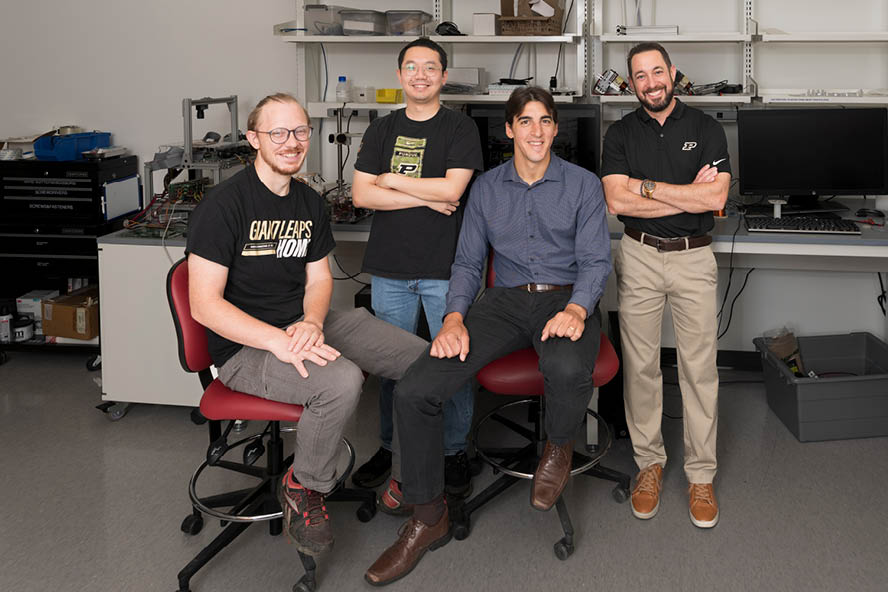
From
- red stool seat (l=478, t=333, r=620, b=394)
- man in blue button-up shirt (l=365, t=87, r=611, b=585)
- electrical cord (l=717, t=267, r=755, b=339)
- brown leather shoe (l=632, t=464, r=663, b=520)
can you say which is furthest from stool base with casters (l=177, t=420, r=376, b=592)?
electrical cord (l=717, t=267, r=755, b=339)

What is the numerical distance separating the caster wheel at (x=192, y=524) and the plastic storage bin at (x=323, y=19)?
2155 millimetres

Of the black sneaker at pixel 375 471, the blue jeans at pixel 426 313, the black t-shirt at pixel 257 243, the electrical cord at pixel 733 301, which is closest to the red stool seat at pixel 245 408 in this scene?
the black t-shirt at pixel 257 243

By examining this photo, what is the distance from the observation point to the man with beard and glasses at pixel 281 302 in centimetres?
229

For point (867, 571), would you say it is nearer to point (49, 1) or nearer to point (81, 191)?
point (81, 191)

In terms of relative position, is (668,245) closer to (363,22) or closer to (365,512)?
(365,512)

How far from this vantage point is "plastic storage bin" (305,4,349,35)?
3852 millimetres

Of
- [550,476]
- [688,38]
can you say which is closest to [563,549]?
[550,476]

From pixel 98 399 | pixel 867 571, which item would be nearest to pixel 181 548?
pixel 98 399

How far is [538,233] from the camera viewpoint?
2695 millimetres

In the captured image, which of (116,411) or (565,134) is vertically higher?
(565,134)

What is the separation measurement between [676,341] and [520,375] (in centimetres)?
57

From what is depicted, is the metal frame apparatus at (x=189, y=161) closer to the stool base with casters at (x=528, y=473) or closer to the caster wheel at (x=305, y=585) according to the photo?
the stool base with casters at (x=528, y=473)

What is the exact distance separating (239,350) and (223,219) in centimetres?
35

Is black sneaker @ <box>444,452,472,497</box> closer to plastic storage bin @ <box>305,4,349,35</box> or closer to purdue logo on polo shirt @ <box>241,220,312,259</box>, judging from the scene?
purdue logo on polo shirt @ <box>241,220,312,259</box>
